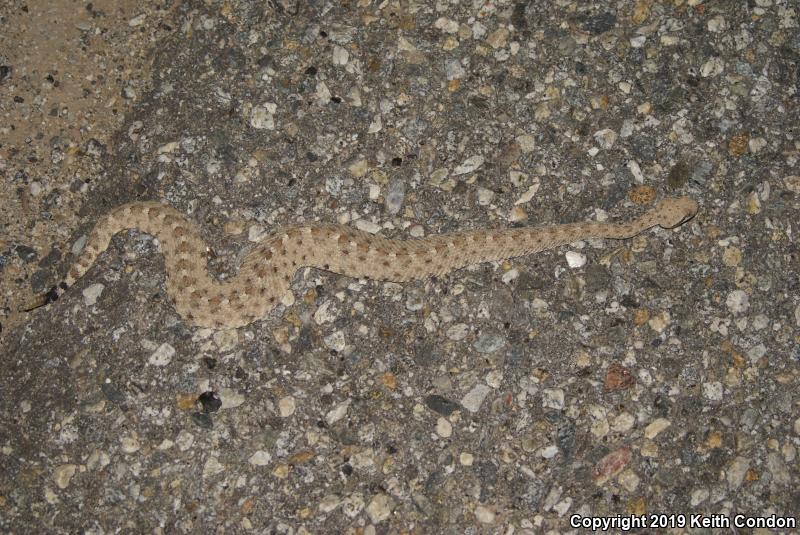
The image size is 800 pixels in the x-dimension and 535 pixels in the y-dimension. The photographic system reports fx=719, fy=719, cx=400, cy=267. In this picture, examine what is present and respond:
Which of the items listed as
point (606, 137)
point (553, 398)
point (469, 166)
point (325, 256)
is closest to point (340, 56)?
point (469, 166)

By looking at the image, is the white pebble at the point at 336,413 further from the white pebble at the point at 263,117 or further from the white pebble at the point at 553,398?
the white pebble at the point at 263,117

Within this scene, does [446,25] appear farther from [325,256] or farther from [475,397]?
[475,397]

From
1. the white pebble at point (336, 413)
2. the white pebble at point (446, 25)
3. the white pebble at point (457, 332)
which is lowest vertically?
the white pebble at point (336, 413)

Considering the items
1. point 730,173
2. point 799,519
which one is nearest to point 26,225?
point 730,173

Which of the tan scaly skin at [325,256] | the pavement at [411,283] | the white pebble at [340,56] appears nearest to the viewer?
the pavement at [411,283]

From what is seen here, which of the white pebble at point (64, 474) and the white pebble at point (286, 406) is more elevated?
the white pebble at point (286, 406)

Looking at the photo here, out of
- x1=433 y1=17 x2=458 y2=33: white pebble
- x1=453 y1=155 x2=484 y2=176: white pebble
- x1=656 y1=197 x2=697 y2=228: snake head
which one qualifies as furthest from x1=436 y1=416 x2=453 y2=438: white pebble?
x1=433 y1=17 x2=458 y2=33: white pebble

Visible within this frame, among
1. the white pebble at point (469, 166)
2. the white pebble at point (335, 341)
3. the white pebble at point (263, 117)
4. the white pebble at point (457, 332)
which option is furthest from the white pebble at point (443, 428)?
the white pebble at point (263, 117)

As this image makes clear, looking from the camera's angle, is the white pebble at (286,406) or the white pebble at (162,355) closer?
the white pebble at (286,406)

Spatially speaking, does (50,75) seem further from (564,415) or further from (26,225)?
(564,415)
